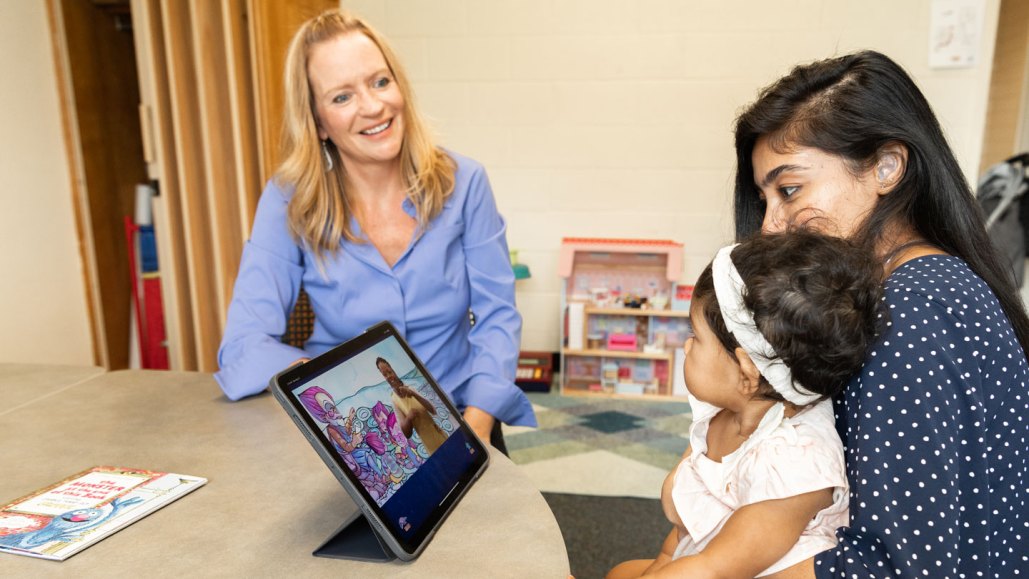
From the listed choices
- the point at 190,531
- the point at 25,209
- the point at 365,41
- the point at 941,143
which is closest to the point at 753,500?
the point at 941,143

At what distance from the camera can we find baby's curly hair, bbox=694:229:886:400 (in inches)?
31.3

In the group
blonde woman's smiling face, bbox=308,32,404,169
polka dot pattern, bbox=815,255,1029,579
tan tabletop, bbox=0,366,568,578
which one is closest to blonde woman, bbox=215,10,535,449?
blonde woman's smiling face, bbox=308,32,404,169

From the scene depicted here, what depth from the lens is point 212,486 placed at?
98 centimetres

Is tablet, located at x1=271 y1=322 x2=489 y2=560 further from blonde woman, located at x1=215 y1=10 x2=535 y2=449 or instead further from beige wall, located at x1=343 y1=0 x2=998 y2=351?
beige wall, located at x1=343 y1=0 x2=998 y2=351

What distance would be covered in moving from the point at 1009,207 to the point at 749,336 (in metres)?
3.09

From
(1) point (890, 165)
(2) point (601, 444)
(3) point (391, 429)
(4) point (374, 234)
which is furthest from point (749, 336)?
(2) point (601, 444)

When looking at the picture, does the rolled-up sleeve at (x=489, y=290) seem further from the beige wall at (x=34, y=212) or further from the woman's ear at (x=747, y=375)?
the beige wall at (x=34, y=212)

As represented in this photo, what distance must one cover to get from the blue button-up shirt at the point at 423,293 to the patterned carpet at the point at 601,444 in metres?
0.95

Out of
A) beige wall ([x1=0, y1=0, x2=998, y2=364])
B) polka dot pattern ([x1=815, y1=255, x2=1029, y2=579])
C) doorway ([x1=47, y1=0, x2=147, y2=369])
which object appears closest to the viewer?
polka dot pattern ([x1=815, y1=255, x2=1029, y2=579])

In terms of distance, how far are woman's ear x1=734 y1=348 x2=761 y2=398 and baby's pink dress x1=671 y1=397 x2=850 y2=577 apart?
4 cm

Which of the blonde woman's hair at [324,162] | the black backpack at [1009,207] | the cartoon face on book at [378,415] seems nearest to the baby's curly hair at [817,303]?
the cartoon face on book at [378,415]

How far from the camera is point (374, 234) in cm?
162

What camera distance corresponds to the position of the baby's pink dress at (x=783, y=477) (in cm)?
82

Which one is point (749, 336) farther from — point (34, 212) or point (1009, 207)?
point (1009, 207)
